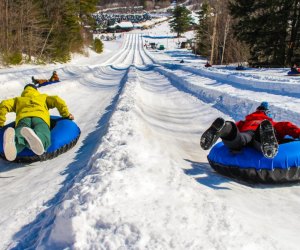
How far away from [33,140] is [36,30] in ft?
75.4

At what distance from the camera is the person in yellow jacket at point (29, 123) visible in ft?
14.2

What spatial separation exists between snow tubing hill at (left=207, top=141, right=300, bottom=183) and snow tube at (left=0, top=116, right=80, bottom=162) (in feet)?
7.92

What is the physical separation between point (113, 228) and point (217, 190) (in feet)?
5.80

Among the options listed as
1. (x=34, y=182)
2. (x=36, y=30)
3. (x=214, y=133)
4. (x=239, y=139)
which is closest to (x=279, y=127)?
(x=239, y=139)

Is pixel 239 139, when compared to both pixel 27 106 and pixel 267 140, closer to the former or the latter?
pixel 267 140

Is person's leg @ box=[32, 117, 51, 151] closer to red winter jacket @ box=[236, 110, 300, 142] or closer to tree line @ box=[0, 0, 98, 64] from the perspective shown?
red winter jacket @ box=[236, 110, 300, 142]

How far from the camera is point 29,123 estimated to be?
482 centimetres

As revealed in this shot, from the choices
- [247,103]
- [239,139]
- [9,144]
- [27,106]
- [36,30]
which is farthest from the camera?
[36,30]

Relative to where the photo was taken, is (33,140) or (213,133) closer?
(213,133)

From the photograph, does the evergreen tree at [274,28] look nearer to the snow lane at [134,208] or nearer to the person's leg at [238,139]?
the person's leg at [238,139]

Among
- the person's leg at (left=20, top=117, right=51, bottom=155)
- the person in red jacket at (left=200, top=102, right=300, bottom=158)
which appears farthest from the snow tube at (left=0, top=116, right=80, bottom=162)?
the person in red jacket at (left=200, top=102, right=300, bottom=158)

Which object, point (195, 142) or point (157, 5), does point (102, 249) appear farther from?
point (157, 5)

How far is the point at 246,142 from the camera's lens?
4.05 meters

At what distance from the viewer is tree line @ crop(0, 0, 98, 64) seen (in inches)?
855
